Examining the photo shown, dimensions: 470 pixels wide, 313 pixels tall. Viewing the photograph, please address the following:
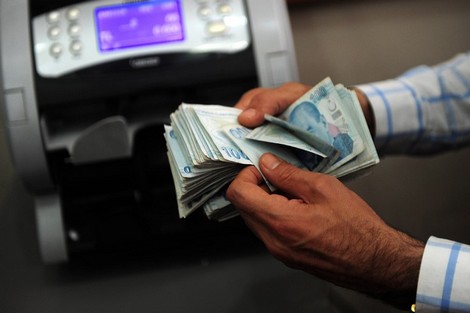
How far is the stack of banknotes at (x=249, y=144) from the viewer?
23.6 inches

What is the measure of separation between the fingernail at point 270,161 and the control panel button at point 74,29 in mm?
366

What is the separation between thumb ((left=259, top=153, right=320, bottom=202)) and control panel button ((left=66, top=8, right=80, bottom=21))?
386 millimetres

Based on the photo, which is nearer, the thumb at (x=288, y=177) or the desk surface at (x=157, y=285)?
the thumb at (x=288, y=177)

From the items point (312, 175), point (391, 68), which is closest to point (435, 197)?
point (391, 68)

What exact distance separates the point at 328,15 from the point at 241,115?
1.83 feet

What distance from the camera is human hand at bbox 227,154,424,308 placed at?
57cm

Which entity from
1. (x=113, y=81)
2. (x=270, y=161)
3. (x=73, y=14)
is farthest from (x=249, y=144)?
(x=73, y=14)

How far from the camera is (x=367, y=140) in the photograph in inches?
24.9

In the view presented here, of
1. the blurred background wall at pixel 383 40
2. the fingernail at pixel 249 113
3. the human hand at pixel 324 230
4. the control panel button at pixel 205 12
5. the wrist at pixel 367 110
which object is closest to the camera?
the human hand at pixel 324 230

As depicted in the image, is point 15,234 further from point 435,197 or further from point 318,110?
point 435,197

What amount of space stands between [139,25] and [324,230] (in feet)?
1.39

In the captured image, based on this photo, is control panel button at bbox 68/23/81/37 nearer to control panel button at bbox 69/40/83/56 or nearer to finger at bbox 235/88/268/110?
control panel button at bbox 69/40/83/56

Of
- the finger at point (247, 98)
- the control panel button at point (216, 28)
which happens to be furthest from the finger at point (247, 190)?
the control panel button at point (216, 28)

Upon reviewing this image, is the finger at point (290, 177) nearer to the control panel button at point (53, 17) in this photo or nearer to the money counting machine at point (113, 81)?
the money counting machine at point (113, 81)
